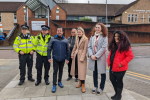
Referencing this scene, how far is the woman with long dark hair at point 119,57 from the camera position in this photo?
10.5 ft

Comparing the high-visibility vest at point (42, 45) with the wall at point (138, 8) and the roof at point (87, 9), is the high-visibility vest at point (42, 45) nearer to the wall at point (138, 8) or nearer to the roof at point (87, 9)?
the wall at point (138, 8)

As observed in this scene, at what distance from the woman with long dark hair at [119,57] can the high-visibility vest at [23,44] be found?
2810 millimetres

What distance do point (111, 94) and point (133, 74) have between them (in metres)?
2.90

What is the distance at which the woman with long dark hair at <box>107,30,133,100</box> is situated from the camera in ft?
10.5

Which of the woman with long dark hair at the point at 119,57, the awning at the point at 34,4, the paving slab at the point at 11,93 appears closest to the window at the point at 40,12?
the awning at the point at 34,4

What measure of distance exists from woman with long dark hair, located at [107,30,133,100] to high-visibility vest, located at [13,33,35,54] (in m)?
2.81

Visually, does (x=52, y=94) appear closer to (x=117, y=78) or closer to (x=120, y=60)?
(x=117, y=78)

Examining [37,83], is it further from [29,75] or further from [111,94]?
[111,94]

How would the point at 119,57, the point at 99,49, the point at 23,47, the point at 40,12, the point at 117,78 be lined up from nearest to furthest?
the point at 119,57, the point at 117,78, the point at 99,49, the point at 23,47, the point at 40,12

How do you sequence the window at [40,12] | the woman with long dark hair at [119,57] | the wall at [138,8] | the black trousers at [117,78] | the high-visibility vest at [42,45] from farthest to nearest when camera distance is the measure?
1. the wall at [138,8]
2. the window at [40,12]
3. the high-visibility vest at [42,45]
4. the black trousers at [117,78]
5. the woman with long dark hair at [119,57]

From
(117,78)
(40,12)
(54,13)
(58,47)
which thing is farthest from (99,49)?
(54,13)

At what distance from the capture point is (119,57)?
3299mm

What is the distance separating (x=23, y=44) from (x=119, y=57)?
3.21m

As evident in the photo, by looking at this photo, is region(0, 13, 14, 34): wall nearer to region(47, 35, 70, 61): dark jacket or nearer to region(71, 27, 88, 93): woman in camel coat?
region(47, 35, 70, 61): dark jacket
